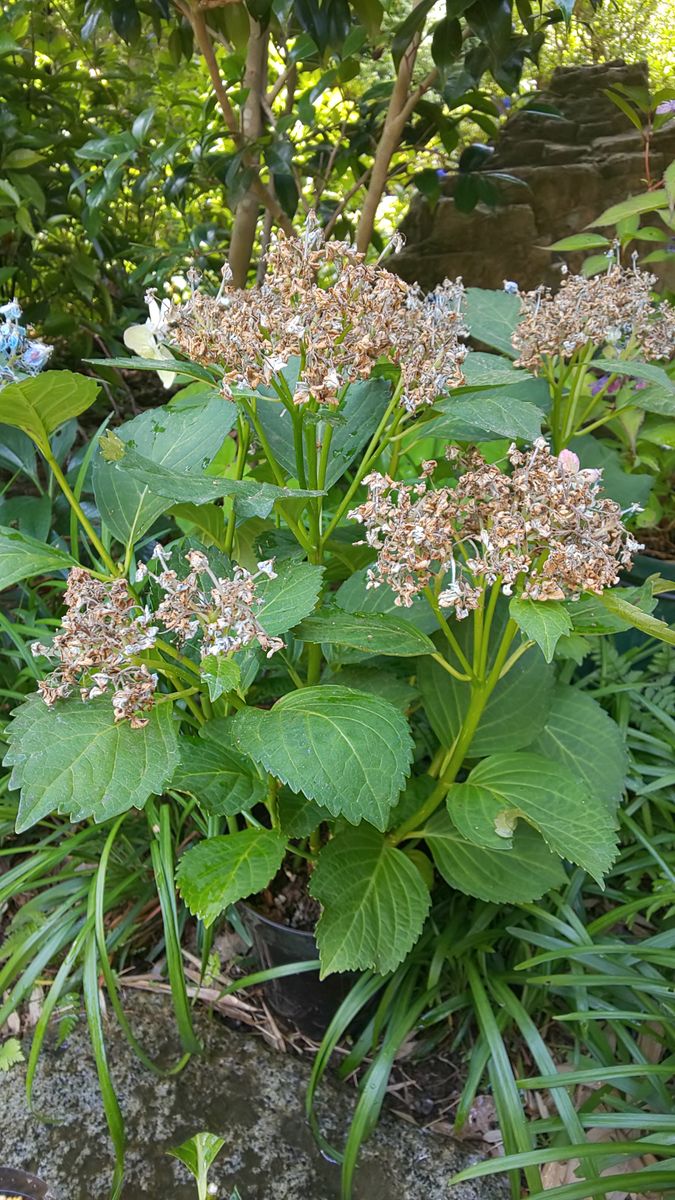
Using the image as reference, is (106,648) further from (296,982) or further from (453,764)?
(296,982)

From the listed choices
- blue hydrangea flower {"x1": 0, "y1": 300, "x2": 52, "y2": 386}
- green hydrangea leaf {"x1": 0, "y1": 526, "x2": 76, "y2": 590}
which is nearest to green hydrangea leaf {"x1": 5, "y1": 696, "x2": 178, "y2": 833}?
green hydrangea leaf {"x1": 0, "y1": 526, "x2": 76, "y2": 590}

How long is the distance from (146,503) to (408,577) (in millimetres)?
305

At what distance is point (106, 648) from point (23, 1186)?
0.74 metres

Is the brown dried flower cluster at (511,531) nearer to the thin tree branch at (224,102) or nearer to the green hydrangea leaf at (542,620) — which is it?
the green hydrangea leaf at (542,620)

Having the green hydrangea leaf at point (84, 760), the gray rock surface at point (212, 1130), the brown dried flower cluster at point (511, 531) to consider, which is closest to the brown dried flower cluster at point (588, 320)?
the brown dried flower cluster at point (511, 531)

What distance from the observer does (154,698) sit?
70cm

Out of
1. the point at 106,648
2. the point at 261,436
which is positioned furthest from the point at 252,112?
the point at 106,648

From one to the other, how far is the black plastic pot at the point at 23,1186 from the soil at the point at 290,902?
0.39 m

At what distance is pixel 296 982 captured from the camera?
3.38 ft

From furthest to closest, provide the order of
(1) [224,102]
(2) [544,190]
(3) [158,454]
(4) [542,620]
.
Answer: (2) [544,190] < (1) [224,102] < (3) [158,454] < (4) [542,620]

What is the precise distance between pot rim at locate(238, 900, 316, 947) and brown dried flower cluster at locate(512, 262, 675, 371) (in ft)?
2.46

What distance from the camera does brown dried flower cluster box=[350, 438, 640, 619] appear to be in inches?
25.5

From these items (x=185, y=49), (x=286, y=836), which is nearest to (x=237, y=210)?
(x=185, y=49)

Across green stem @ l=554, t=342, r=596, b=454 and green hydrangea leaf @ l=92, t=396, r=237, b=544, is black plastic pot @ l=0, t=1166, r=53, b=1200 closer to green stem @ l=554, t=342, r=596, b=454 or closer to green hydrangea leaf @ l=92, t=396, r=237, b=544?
green hydrangea leaf @ l=92, t=396, r=237, b=544
